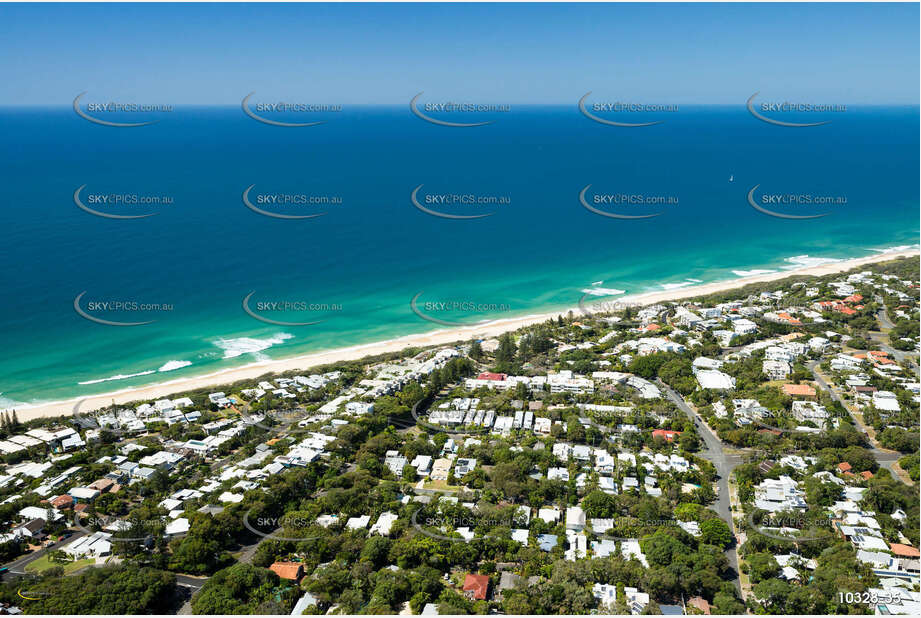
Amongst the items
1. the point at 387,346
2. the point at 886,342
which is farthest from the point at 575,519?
the point at 886,342

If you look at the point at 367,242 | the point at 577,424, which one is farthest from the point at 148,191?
the point at 577,424

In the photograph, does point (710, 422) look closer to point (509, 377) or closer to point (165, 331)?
point (509, 377)

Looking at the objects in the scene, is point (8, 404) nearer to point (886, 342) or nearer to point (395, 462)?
point (395, 462)

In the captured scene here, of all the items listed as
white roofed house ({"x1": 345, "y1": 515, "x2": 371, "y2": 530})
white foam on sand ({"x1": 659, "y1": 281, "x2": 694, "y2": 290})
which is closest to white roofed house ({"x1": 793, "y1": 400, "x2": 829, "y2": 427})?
white roofed house ({"x1": 345, "y1": 515, "x2": 371, "y2": 530})

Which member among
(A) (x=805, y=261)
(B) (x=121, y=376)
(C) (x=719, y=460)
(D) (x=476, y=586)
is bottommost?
(D) (x=476, y=586)

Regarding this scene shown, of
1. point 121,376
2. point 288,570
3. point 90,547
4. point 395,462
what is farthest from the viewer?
point 121,376
